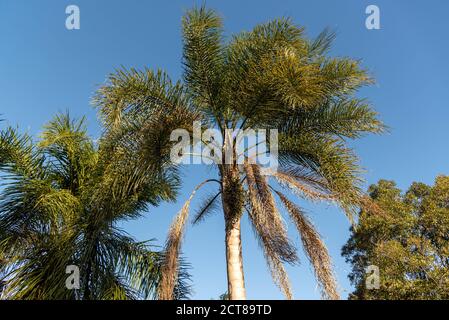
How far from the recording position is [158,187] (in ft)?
A: 30.5

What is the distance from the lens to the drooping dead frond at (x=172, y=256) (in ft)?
21.5

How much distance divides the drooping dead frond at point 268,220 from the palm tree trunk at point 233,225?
0.77 ft

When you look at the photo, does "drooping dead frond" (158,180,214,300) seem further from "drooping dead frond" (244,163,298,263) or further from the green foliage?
the green foliage

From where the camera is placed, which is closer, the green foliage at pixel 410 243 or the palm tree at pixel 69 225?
the palm tree at pixel 69 225

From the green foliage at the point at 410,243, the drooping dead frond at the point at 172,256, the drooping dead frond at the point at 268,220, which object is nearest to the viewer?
the drooping dead frond at the point at 172,256

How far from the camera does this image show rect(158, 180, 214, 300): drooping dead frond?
656 cm

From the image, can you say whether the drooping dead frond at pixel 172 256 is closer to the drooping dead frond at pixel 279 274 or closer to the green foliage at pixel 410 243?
the drooping dead frond at pixel 279 274

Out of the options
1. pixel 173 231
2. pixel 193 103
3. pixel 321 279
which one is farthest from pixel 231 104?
pixel 321 279

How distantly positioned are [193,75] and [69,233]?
3.82 meters

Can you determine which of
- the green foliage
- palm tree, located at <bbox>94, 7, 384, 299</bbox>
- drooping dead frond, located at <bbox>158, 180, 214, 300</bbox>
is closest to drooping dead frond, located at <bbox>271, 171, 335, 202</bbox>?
palm tree, located at <bbox>94, 7, 384, 299</bbox>

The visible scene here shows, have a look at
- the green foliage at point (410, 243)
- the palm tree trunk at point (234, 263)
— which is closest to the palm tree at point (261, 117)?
the palm tree trunk at point (234, 263)

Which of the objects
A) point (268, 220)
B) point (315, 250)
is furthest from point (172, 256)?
point (315, 250)

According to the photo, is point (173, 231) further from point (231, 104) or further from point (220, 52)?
point (220, 52)

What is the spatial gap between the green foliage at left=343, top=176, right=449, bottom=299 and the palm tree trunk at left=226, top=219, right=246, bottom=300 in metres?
8.11
